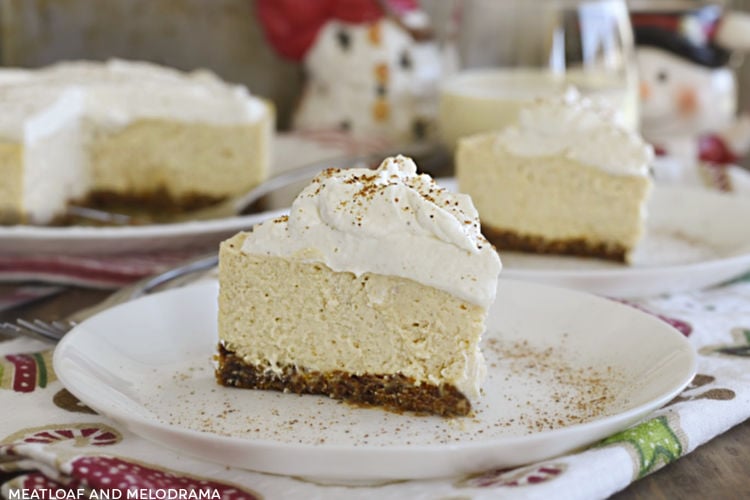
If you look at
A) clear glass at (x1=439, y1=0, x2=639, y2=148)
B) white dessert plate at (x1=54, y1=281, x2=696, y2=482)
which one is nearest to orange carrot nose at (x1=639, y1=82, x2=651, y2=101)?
clear glass at (x1=439, y1=0, x2=639, y2=148)

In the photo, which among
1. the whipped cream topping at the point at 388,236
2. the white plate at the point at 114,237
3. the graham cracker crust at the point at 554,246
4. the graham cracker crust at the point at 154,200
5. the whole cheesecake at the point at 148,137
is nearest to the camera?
the whipped cream topping at the point at 388,236

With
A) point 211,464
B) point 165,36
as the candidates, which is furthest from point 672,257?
point 165,36

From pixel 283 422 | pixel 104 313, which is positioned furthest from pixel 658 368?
pixel 104 313

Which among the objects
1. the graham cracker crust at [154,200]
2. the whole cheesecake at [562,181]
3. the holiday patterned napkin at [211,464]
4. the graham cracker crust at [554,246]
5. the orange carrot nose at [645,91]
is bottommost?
the graham cracker crust at [154,200]

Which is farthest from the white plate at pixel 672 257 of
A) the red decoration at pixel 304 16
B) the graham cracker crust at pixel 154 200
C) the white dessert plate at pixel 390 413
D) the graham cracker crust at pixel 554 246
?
the red decoration at pixel 304 16

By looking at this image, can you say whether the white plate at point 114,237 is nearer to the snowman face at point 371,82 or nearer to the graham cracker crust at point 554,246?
the graham cracker crust at point 554,246

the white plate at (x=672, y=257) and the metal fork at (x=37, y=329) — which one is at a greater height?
the white plate at (x=672, y=257)

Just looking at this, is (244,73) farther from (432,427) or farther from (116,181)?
(432,427)

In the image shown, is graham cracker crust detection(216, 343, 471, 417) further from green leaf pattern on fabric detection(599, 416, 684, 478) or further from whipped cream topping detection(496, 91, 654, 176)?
whipped cream topping detection(496, 91, 654, 176)
